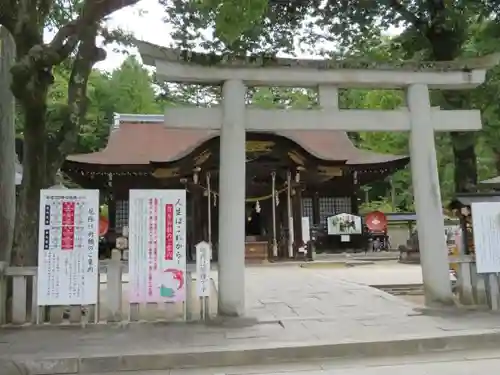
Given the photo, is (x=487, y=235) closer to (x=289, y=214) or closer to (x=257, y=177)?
(x=289, y=214)

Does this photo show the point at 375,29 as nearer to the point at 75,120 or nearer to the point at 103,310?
the point at 75,120

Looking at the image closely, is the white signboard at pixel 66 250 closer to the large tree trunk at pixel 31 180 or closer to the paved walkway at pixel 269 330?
the paved walkway at pixel 269 330

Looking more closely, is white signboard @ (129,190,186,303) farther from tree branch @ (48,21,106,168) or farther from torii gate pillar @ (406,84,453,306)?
torii gate pillar @ (406,84,453,306)

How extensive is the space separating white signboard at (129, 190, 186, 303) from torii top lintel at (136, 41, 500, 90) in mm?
1791

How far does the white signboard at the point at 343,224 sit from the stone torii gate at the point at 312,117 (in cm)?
1290

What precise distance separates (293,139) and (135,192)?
11.7m

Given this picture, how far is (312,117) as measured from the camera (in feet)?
24.3

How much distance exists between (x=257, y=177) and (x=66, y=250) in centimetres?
1339

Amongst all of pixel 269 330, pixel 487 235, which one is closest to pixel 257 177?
pixel 487 235

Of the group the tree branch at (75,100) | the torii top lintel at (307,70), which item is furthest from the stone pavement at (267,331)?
the torii top lintel at (307,70)

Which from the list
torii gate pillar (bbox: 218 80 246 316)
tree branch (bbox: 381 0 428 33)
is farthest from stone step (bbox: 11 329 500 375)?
tree branch (bbox: 381 0 428 33)

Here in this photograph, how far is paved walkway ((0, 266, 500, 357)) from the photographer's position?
18.1 ft

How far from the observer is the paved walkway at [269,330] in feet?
18.1

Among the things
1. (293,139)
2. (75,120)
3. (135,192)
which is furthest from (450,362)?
(293,139)
